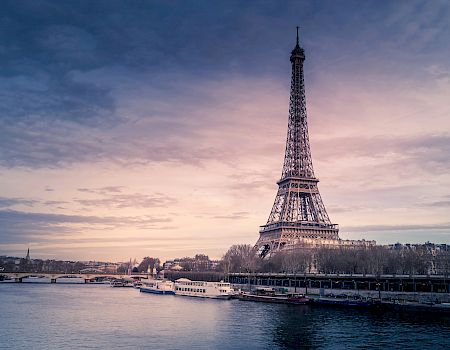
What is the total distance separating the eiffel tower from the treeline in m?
8.79

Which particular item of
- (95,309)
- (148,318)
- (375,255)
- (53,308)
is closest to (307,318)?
(148,318)

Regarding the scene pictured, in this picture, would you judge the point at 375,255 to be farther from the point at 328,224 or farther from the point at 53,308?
the point at 53,308

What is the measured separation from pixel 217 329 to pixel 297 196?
92.9 meters

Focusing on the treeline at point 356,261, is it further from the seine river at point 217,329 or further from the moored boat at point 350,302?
the seine river at point 217,329

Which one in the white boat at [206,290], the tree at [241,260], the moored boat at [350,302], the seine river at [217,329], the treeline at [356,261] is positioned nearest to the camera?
the seine river at [217,329]

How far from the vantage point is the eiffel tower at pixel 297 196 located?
432ft

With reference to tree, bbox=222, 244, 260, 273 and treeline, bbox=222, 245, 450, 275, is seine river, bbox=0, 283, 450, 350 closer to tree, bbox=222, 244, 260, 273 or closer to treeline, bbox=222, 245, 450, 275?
treeline, bbox=222, 245, 450, 275

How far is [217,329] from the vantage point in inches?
1831

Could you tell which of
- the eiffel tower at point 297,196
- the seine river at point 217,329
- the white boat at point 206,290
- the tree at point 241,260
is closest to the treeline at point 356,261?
the tree at point 241,260

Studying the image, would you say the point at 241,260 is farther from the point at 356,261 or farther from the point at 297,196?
the point at 356,261

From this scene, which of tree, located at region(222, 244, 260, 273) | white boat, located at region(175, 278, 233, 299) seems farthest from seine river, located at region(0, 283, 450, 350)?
tree, located at region(222, 244, 260, 273)

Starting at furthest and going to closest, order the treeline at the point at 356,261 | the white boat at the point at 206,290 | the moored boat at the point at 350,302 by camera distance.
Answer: the treeline at the point at 356,261, the white boat at the point at 206,290, the moored boat at the point at 350,302

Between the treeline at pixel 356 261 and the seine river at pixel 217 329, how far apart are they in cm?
3071

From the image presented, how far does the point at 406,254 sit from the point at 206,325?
63.4 meters
